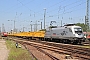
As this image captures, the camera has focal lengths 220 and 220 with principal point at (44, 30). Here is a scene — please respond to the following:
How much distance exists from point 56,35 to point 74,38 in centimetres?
770

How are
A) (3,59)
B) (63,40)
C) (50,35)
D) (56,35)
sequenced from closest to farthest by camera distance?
(3,59) → (63,40) → (56,35) → (50,35)

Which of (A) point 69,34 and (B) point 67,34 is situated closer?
(A) point 69,34

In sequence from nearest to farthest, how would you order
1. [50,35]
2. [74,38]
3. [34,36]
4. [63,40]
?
[74,38] < [63,40] < [50,35] < [34,36]

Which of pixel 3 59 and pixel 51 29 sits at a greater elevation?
pixel 51 29

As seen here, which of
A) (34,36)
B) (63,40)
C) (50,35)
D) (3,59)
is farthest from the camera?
(34,36)

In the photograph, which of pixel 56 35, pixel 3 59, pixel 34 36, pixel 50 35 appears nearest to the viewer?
pixel 3 59

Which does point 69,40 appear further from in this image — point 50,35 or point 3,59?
point 3,59

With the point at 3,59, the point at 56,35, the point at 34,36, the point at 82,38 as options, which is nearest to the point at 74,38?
the point at 82,38

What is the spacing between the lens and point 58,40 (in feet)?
136

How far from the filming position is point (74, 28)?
34781 millimetres

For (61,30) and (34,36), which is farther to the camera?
(34,36)

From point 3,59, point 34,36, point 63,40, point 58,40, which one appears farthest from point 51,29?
point 3,59

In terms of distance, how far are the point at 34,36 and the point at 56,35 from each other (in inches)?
669

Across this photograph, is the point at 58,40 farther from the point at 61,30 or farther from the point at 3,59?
the point at 3,59
